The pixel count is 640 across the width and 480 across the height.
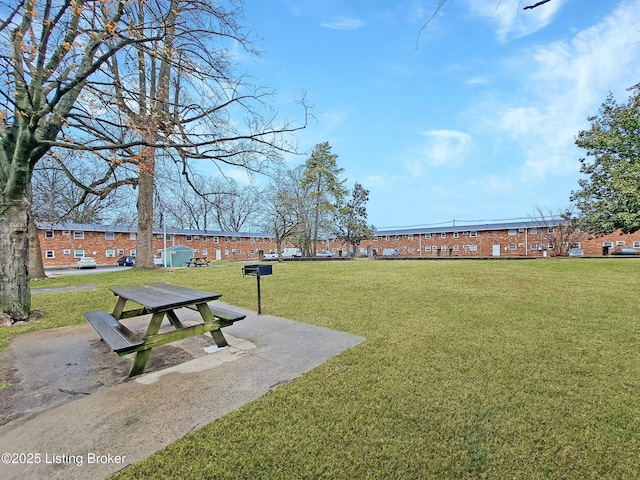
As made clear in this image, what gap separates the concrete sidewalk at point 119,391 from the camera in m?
1.88

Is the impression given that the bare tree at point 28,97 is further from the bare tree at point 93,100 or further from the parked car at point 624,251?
the parked car at point 624,251

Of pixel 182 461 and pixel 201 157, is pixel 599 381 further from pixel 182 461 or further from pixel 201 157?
pixel 201 157

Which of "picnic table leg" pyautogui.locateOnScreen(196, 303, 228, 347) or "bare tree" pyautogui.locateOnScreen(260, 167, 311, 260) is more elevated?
"bare tree" pyautogui.locateOnScreen(260, 167, 311, 260)

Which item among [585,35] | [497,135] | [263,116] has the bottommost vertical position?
[585,35]

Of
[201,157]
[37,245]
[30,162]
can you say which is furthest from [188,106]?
[37,245]

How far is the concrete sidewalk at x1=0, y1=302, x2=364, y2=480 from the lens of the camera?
188 cm

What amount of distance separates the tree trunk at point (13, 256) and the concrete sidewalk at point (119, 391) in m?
1.06

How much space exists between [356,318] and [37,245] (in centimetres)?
1500

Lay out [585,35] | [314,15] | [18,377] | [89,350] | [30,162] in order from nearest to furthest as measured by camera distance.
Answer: [585,35] → [18,377] → [89,350] → [314,15] → [30,162]

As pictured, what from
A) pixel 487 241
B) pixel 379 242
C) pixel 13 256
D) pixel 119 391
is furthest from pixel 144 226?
pixel 487 241

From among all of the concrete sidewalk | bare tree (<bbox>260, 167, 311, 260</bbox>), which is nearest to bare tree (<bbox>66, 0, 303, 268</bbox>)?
the concrete sidewalk

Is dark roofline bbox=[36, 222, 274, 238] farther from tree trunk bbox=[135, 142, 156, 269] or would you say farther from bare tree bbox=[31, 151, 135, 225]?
tree trunk bbox=[135, 142, 156, 269]

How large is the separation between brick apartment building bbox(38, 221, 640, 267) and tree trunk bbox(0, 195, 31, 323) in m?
21.4

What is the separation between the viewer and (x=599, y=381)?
108 inches
